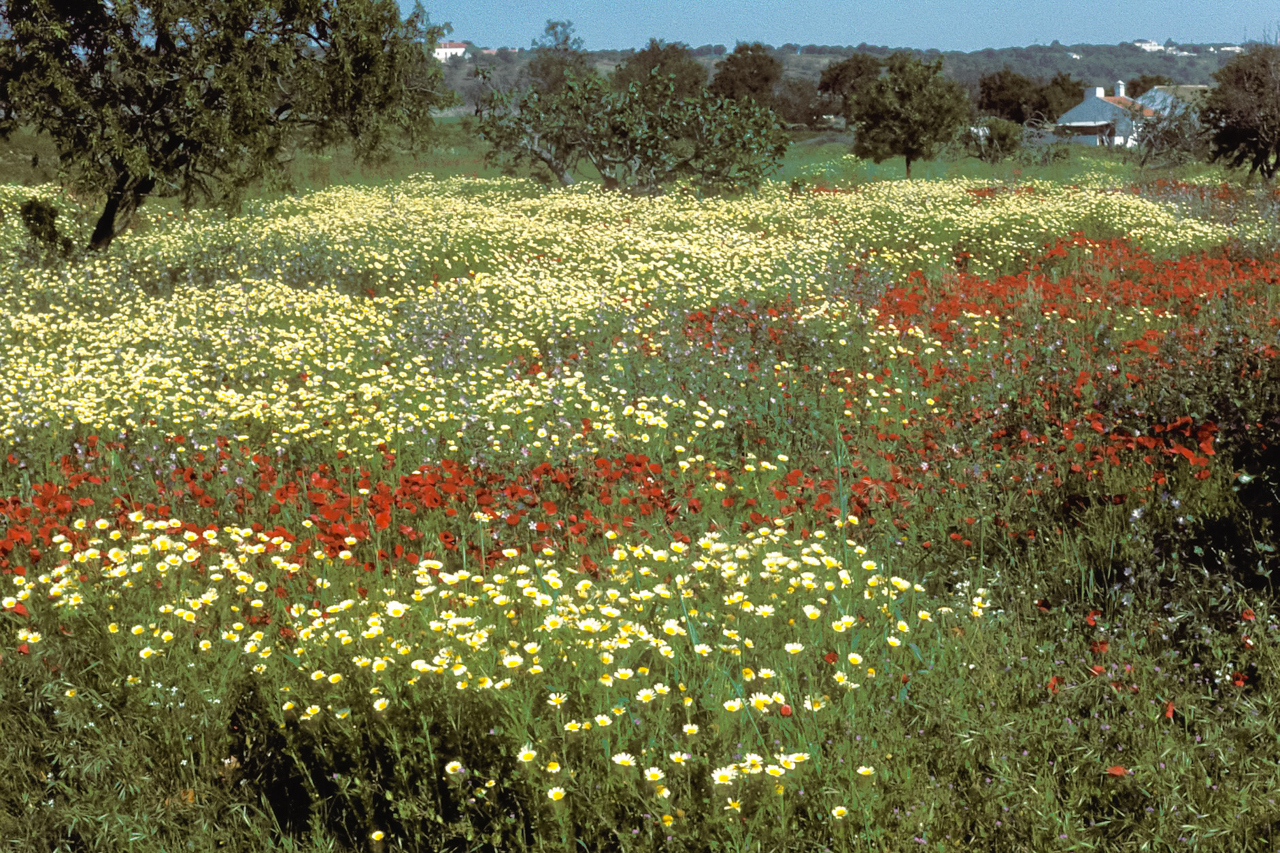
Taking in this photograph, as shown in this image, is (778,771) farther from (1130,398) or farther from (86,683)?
(1130,398)

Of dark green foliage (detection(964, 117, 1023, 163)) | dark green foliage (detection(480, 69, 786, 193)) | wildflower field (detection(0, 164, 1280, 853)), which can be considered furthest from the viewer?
dark green foliage (detection(964, 117, 1023, 163))

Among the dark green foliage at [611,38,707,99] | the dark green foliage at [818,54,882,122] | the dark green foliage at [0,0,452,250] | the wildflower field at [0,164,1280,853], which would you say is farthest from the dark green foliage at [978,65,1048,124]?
the wildflower field at [0,164,1280,853]

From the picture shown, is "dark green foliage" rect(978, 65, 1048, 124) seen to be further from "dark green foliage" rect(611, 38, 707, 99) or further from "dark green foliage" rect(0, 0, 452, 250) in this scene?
"dark green foliage" rect(0, 0, 452, 250)

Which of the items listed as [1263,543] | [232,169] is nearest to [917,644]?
[1263,543]

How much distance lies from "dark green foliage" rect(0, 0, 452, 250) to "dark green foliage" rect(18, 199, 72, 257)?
0.55 meters

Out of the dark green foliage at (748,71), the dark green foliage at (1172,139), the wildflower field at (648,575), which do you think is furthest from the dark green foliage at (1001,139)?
the wildflower field at (648,575)

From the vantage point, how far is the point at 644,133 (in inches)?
1069

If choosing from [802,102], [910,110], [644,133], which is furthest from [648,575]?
[802,102]

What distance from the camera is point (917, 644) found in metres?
3.86

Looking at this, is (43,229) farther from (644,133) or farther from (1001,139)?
(1001,139)

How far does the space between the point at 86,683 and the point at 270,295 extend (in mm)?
8107

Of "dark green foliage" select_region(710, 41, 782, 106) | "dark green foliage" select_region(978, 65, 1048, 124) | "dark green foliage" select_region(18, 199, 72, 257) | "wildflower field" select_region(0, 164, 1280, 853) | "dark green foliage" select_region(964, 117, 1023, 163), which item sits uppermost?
"dark green foliage" select_region(710, 41, 782, 106)

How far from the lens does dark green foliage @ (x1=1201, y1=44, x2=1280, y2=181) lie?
939 inches

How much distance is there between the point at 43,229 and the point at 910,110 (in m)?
31.8
